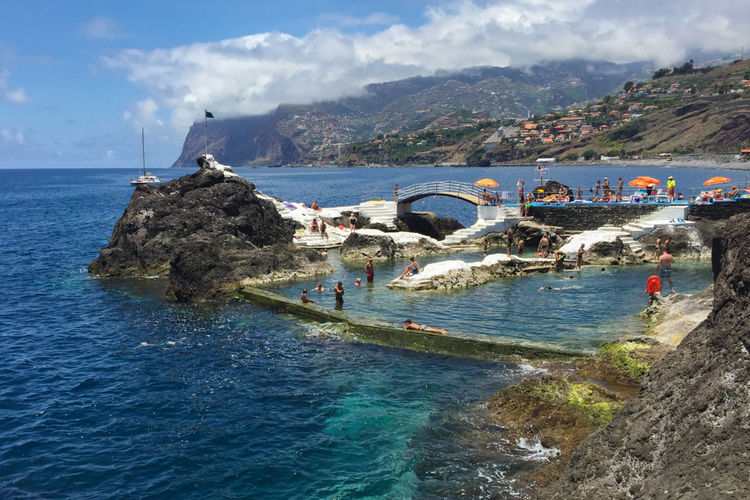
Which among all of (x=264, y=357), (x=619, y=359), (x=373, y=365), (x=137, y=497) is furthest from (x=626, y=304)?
(x=137, y=497)

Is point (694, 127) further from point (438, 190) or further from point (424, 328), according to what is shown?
point (424, 328)

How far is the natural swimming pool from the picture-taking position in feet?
70.0

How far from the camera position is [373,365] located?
59.6ft

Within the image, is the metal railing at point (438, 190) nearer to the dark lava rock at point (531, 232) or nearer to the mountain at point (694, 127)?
the dark lava rock at point (531, 232)

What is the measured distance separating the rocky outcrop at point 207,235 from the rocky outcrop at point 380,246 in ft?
13.7

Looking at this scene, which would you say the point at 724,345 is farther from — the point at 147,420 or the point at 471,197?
the point at 471,197

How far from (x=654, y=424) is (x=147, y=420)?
485 inches

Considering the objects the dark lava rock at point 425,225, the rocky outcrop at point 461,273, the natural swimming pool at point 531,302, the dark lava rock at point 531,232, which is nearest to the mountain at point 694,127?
the dark lava rock at point 425,225

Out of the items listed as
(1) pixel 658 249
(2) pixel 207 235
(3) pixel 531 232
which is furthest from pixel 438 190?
(2) pixel 207 235

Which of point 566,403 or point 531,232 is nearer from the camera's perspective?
point 566,403

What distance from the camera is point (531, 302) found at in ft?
85.6

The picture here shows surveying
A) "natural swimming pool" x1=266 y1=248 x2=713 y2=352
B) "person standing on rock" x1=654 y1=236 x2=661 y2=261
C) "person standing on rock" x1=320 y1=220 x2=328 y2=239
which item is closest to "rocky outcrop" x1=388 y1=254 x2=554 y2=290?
"natural swimming pool" x1=266 y1=248 x2=713 y2=352

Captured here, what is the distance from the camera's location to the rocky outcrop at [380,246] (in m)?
39.1

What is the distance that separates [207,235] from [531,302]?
17250 millimetres
